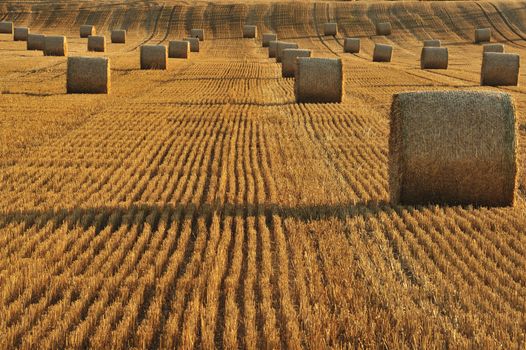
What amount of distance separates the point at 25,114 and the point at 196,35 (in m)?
43.2

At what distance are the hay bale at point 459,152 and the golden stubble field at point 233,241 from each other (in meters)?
0.27

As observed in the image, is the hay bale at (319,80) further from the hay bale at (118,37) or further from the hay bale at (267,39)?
the hay bale at (118,37)

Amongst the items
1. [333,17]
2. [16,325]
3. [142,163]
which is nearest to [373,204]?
[142,163]

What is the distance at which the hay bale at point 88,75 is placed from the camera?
20.8 metres

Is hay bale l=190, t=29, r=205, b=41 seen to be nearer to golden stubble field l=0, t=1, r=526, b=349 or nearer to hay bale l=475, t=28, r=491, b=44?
hay bale l=475, t=28, r=491, b=44

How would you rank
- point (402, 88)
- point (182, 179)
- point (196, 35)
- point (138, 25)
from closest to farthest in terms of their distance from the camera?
1. point (182, 179)
2. point (402, 88)
3. point (196, 35)
4. point (138, 25)

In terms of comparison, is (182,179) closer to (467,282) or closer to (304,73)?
(467,282)

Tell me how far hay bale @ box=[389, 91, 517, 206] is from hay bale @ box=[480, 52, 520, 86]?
55.3 feet

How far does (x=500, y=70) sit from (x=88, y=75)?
46.4 ft

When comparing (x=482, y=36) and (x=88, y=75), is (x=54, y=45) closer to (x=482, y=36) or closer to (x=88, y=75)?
(x=88, y=75)

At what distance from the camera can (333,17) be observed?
214ft

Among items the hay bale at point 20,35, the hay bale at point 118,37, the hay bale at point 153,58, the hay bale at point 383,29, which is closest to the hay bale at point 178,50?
the hay bale at point 153,58

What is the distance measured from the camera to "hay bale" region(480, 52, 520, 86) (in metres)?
24.4

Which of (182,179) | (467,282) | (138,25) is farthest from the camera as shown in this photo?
(138,25)
